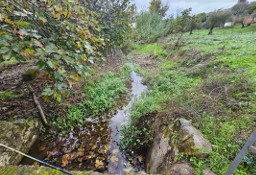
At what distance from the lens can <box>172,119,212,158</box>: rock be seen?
239 centimetres

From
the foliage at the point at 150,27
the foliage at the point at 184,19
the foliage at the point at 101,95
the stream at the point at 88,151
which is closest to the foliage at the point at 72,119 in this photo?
the stream at the point at 88,151

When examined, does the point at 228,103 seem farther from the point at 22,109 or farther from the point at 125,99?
the point at 22,109

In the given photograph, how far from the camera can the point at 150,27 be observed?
21094mm

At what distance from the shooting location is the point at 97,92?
5.70 m

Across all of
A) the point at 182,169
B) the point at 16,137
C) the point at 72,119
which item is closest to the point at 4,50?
the point at 182,169

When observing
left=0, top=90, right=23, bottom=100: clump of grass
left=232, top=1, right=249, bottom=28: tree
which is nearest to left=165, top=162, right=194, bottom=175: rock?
left=0, top=90, right=23, bottom=100: clump of grass

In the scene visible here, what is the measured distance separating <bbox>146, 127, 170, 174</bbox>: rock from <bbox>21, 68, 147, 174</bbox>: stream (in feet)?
1.45

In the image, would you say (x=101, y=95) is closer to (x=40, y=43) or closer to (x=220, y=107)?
(x=220, y=107)

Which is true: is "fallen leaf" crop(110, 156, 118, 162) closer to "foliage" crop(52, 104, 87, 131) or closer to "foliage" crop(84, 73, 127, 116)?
"foliage" crop(52, 104, 87, 131)

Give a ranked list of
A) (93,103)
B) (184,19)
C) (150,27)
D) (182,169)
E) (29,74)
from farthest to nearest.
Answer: (150,27) < (184,19) < (93,103) < (29,74) < (182,169)

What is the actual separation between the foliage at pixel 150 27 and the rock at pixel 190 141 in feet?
62.5

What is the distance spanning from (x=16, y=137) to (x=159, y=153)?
3.02 metres

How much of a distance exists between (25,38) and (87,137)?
3.23 metres

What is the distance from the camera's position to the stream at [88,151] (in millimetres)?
3328
